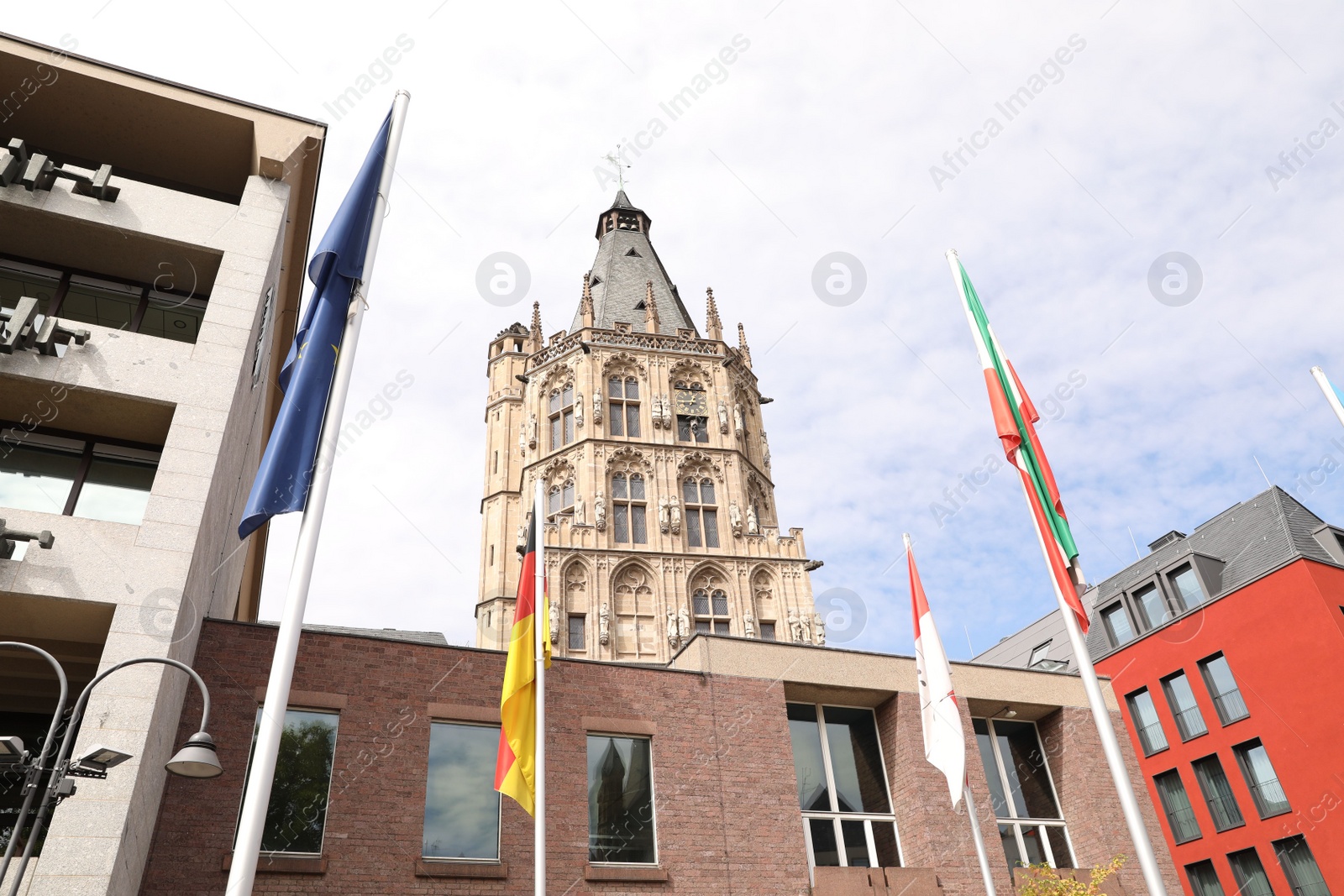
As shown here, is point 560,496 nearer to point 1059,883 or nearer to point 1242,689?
point 1242,689

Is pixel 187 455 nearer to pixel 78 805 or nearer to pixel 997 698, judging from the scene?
pixel 78 805

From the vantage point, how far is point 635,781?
16984 millimetres

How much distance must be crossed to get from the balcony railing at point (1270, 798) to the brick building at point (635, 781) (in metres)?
12.0

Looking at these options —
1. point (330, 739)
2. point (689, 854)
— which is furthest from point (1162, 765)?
point (330, 739)

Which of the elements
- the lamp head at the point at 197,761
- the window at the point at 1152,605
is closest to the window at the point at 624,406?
the window at the point at 1152,605

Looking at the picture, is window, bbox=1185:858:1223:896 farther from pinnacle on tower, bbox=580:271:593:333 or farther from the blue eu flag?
pinnacle on tower, bbox=580:271:593:333

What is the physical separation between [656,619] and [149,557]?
29533 mm

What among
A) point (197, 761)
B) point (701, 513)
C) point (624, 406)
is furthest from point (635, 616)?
point (197, 761)

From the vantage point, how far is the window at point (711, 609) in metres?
42.5

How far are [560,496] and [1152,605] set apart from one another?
1011 inches

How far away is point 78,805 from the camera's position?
11.2 m

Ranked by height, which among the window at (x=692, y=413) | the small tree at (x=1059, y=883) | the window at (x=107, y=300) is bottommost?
the small tree at (x=1059, y=883)

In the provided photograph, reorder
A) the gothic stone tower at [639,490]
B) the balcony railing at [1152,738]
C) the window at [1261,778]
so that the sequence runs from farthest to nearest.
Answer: the gothic stone tower at [639,490]
the balcony railing at [1152,738]
the window at [1261,778]

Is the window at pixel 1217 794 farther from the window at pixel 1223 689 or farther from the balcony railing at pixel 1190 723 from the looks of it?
the window at pixel 1223 689
